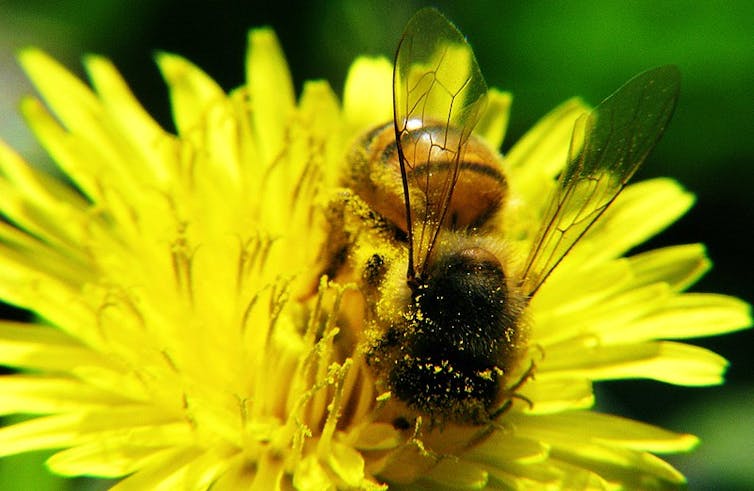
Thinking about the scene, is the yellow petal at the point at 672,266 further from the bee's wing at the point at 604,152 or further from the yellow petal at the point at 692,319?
the bee's wing at the point at 604,152

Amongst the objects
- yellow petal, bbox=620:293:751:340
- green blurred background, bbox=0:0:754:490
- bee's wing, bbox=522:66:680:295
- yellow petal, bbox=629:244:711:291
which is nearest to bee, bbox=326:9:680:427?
bee's wing, bbox=522:66:680:295

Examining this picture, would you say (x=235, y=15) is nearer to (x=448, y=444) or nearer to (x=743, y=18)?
(x=743, y=18)

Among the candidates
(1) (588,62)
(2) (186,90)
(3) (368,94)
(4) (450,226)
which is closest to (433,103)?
(4) (450,226)

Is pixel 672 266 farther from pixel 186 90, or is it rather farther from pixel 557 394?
pixel 186 90

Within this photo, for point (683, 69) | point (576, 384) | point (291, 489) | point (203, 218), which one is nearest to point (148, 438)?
point (291, 489)

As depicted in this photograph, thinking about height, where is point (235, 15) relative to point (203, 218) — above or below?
above
